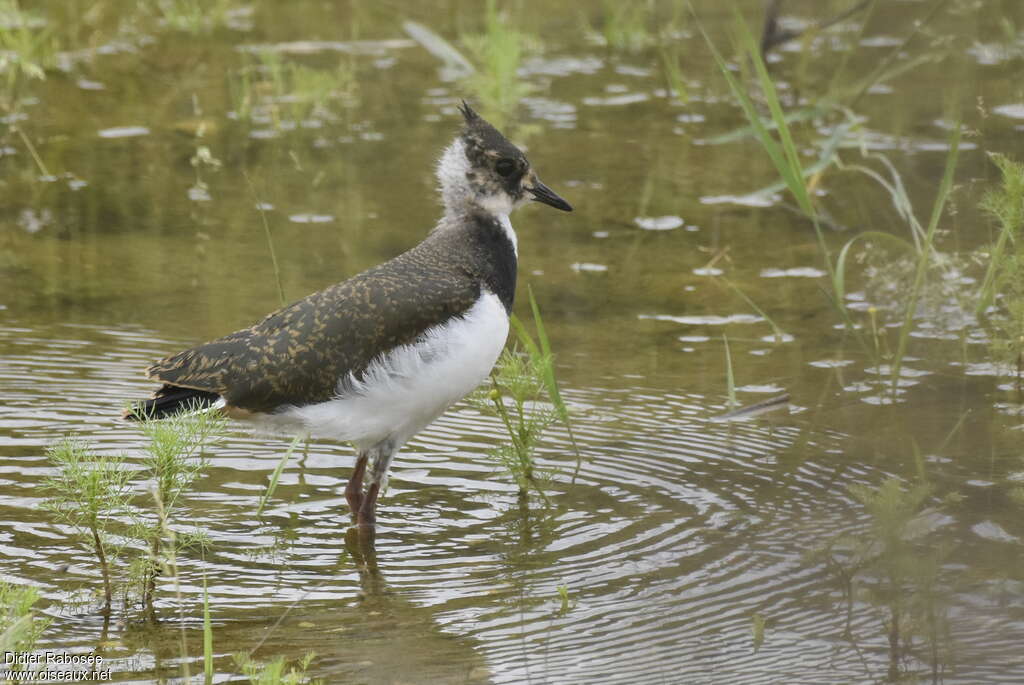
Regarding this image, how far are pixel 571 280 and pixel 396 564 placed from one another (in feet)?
10.4

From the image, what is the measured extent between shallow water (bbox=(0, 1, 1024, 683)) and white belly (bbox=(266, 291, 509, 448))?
439 mm

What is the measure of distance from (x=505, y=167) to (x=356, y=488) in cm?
147

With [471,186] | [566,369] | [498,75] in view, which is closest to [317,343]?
[471,186]

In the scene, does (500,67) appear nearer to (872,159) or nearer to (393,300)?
(872,159)

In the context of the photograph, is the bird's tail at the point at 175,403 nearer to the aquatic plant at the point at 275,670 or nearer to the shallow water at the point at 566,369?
the shallow water at the point at 566,369

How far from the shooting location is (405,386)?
5719 millimetres

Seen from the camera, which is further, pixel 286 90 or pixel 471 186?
pixel 286 90

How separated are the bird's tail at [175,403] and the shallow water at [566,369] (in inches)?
19.8

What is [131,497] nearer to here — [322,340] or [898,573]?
[322,340]

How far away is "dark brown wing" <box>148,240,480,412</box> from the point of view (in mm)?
5695

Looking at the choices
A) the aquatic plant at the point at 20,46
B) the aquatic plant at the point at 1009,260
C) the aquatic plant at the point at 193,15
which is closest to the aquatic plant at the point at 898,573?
the aquatic plant at the point at 1009,260

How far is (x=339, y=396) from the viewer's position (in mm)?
5754

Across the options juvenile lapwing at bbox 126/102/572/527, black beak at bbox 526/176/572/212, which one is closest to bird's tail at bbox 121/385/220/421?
juvenile lapwing at bbox 126/102/572/527

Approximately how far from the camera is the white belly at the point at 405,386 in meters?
5.72
